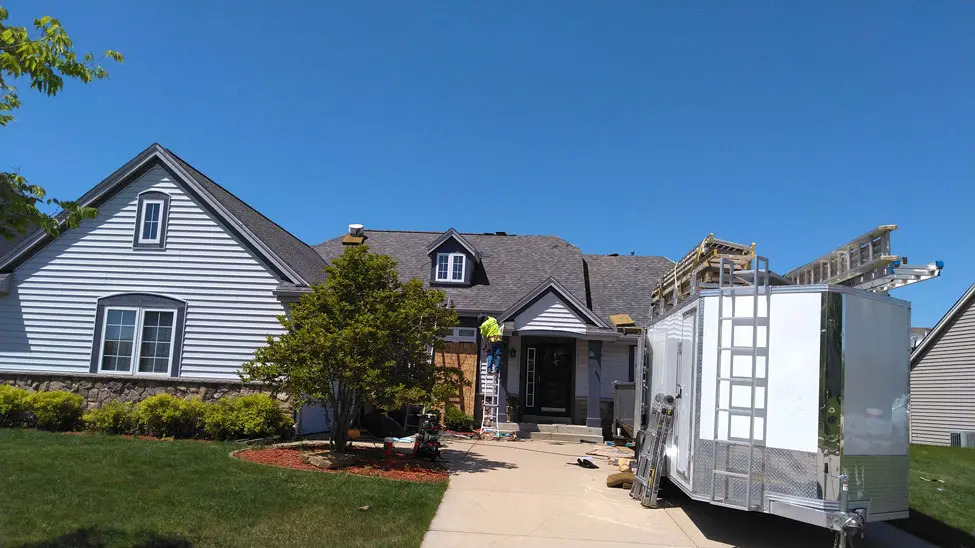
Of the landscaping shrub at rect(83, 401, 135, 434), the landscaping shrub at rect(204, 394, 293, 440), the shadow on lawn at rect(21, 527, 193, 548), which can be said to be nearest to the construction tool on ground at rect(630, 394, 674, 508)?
the shadow on lawn at rect(21, 527, 193, 548)

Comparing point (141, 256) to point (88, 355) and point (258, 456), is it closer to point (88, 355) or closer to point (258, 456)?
point (88, 355)

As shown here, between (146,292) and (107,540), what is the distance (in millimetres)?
9750

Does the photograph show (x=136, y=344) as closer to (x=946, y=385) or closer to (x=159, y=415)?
(x=159, y=415)

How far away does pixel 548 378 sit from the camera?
734 inches

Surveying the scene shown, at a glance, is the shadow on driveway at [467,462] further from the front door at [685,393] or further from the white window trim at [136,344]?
the white window trim at [136,344]

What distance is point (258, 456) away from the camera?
35.7 ft

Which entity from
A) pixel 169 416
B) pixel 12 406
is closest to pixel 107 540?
pixel 169 416

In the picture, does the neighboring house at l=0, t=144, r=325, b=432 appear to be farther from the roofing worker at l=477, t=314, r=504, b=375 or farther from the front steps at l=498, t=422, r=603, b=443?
the front steps at l=498, t=422, r=603, b=443

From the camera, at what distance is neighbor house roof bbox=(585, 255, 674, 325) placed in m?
20.0

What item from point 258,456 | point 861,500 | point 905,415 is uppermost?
point 905,415

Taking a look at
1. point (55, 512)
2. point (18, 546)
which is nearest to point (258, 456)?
point (55, 512)

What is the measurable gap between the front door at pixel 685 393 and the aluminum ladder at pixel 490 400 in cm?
948

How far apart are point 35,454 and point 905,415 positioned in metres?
11.9

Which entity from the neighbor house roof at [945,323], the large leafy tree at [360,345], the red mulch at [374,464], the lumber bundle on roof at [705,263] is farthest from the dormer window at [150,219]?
the neighbor house roof at [945,323]
